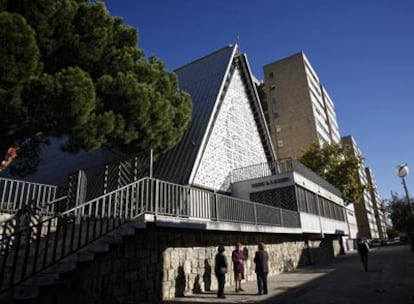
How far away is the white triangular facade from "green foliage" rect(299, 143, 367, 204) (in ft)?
42.6

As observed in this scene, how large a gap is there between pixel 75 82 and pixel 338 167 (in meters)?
31.0

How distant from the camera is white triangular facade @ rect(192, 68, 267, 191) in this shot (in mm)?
16386

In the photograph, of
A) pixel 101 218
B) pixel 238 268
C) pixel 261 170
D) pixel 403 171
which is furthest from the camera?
pixel 261 170

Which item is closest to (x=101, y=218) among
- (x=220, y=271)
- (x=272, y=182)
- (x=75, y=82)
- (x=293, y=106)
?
(x=75, y=82)

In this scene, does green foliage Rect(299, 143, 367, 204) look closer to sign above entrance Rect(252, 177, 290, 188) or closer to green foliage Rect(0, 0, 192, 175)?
sign above entrance Rect(252, 177, 290, 188)

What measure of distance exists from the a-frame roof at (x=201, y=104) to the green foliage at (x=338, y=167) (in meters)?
12.1

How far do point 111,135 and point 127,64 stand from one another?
2559 mm

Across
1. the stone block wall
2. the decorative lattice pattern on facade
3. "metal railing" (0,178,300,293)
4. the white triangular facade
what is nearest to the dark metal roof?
the white triangular facade

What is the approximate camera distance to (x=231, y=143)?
19.0m

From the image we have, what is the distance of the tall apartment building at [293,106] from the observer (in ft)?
174

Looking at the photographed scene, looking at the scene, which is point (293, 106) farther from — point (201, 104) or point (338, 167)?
point (201, 104)

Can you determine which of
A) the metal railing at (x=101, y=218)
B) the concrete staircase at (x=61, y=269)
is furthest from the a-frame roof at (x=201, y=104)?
the concrete staircase at (x=61, y=269)

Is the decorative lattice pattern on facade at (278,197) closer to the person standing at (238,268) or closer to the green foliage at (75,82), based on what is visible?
the person standing at (238,268)

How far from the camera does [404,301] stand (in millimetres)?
7461
